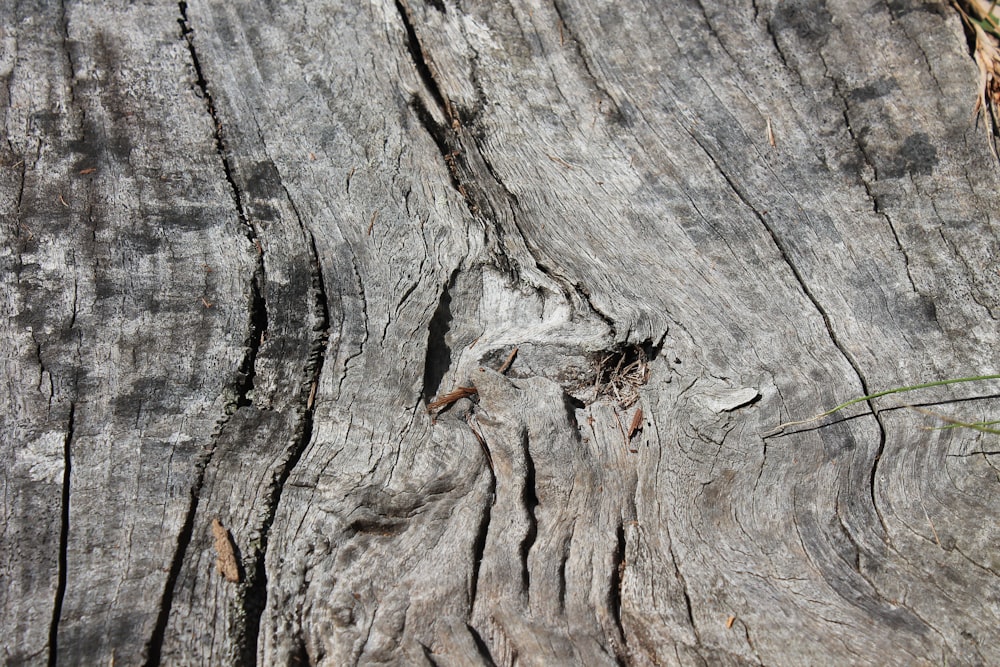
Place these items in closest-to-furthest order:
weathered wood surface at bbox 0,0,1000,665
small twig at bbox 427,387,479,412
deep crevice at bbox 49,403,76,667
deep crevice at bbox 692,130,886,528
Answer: deep crevice at bbox 49,403,76,667 → weathered wood surface at bbox 0,0,1000,665 → deep crevice at bbox 692,130,886,528 → small twig at bbox 427,387,479,412

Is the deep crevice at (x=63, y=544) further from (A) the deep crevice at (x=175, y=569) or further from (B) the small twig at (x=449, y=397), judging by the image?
(B) the small twig at (x=449, y=397)

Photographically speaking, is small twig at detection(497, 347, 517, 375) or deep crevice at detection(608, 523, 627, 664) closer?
deep crevice at detection(608, 523, 627, 664)

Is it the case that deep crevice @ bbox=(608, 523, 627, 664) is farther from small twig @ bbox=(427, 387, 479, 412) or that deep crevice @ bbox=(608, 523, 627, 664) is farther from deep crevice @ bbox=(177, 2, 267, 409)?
deep crevice @ bbox=(177, 2, 267, 409)

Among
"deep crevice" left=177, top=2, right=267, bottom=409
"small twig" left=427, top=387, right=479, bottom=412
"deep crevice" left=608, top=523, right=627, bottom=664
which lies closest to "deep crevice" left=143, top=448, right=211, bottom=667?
"deep crevice" left=177, top=2, right=267, bottom=409

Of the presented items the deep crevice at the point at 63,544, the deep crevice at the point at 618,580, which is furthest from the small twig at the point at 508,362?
the deep crevice at the point at 63,544

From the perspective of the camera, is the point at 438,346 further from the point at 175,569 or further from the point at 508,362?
the point at 175,569

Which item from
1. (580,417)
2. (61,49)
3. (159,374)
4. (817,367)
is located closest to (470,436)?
(580,417)

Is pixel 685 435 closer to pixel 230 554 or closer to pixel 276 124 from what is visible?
pixel 230 554
